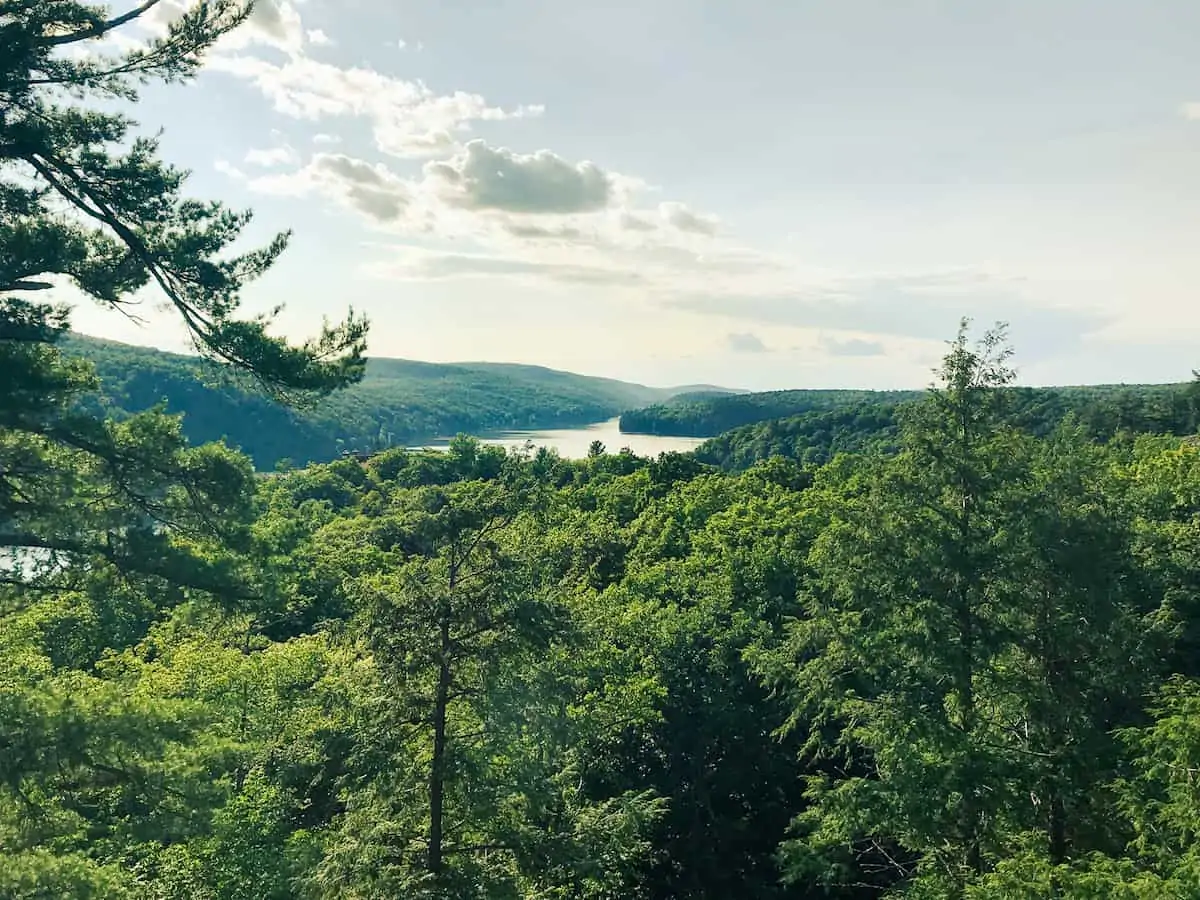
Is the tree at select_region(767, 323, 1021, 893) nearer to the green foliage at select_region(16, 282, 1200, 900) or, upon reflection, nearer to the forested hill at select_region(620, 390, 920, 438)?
the green foliage at select_region(16, 282, 1200, 900)

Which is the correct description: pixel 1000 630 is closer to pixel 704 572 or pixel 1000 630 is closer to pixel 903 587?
pixel 903 587

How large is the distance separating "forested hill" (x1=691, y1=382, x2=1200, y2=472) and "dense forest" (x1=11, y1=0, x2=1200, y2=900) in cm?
5401

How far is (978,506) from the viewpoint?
12.6 metres

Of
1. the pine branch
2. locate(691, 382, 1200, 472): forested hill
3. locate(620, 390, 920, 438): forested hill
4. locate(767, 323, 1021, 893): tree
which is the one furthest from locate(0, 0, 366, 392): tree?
locate(620, 390, 920, 438): forested hill

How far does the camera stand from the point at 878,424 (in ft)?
340

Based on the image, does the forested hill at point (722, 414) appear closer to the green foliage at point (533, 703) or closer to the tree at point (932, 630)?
the green foliage at point (533, 703)

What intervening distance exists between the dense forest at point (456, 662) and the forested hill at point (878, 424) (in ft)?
177

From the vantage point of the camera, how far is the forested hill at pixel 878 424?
Answer: 7462cm

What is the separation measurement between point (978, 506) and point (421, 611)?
360 inches

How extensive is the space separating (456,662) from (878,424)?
101282mm

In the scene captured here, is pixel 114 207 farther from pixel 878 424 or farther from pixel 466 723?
pixel 878 424

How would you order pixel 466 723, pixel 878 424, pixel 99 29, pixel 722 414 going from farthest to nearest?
pixel 722 414
pixel 878 424
pixel 466 723
pixel 99 29

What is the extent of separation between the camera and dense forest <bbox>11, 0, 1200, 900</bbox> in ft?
30.9

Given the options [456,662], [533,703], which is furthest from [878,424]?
[456,662]
